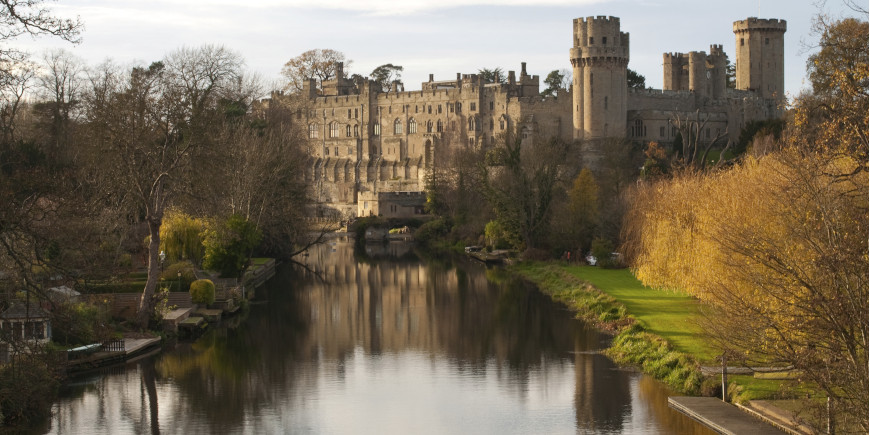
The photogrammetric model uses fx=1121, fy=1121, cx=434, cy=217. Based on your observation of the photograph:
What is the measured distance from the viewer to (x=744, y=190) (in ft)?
80.0

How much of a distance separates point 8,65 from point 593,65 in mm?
58267

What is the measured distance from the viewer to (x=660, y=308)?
29.3 m

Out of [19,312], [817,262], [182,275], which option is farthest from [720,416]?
[182,275]

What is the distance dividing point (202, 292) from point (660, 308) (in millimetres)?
12495

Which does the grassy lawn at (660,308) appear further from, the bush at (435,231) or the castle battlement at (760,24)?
the castle battlement at (760,24)

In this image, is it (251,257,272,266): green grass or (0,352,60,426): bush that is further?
(251,257,272,266): green grass

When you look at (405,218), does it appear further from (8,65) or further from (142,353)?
(8,65)

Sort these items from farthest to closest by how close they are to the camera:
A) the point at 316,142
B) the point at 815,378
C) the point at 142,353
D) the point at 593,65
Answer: the point at 316,142
the point at 593,65
the point at 142,353
the point at 815,378

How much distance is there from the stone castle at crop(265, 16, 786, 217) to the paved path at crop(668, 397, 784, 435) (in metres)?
46.7

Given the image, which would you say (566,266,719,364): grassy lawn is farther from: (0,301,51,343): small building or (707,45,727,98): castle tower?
(707,45,727,98): castle tower

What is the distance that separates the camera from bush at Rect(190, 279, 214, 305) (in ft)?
102

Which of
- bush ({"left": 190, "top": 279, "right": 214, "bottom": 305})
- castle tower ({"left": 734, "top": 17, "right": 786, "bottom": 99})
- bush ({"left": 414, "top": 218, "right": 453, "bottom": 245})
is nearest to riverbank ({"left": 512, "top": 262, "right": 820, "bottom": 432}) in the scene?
bush ({"left": 190, "top": 279, "right": 214, "bottom": 305})

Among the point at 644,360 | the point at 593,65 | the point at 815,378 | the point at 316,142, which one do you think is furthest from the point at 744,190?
the point at 316,142

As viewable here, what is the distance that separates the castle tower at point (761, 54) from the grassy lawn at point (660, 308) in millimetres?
41506
